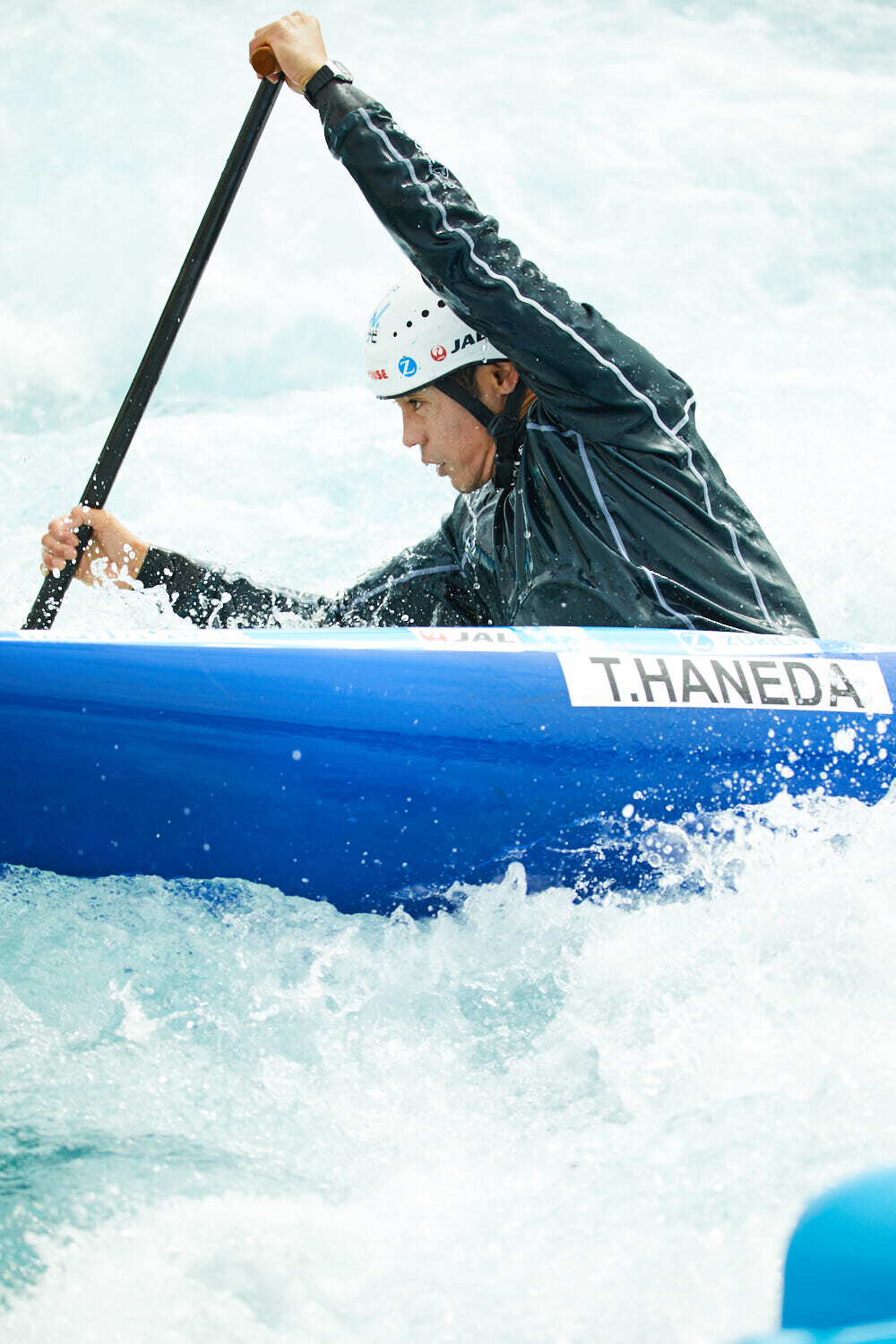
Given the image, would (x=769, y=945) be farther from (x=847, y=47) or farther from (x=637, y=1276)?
(x=847, y=47)

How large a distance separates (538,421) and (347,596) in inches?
31.0

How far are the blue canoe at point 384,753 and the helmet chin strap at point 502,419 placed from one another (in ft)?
1.72

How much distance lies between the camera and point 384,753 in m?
1.88

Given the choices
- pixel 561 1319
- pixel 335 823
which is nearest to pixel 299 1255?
pixel 561 1319

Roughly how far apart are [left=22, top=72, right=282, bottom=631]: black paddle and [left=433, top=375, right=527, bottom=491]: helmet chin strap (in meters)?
0.66

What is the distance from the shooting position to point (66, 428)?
7703mm

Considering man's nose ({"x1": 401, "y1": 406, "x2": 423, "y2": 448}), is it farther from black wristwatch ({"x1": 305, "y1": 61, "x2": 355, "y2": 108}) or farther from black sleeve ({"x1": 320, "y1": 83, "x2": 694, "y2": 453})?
black wristwatch ({"x1": 305, "y1": 61, "x2": 355, "y2": 108})

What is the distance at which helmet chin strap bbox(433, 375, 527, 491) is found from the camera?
240cm

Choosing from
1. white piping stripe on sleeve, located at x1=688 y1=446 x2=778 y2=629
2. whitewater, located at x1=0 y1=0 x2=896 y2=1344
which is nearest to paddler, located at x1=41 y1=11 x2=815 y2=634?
white piping stripe on sleeve, located at x1=688 y1=446 x2=778 y2=629

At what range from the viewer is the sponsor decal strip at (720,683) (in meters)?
1.94

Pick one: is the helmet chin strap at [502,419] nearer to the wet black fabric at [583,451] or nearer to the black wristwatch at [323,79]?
the wet black fabric at [583,451]

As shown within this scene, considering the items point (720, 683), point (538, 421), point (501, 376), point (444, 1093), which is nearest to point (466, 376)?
point (501, 376)

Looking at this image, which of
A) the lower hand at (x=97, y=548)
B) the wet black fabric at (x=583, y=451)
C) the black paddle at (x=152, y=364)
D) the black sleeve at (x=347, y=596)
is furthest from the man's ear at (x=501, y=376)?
the lower hand at (x=97, y=548)

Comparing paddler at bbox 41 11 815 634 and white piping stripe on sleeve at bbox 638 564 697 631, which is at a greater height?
paddler at bbox 41 11 815 634
